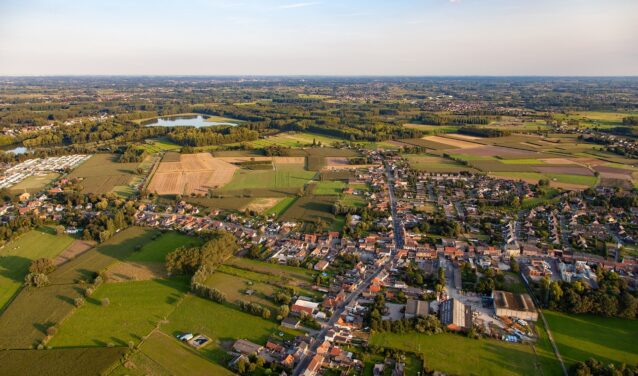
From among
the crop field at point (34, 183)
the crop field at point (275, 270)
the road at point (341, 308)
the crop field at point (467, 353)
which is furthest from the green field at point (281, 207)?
the crop field at point (34, 183)

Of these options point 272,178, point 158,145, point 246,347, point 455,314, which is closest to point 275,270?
point 246,347

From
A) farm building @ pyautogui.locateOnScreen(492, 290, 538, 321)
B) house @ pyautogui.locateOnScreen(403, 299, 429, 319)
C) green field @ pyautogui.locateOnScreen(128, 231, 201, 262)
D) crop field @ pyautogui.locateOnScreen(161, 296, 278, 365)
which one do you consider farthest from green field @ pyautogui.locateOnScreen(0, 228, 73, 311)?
farm building @ pyautogui.locateOnScreen(492, 290, 538, 321)

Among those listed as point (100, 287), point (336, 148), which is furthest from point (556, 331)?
point (336, 148)

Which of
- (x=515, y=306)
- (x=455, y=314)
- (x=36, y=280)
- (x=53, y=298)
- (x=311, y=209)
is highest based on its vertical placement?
(x=311, y=209)

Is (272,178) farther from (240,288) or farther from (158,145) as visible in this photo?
(158,145)

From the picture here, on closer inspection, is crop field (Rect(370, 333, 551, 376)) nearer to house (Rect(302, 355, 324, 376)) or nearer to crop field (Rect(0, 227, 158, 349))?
house (Rect(302, 355, 324, 376))

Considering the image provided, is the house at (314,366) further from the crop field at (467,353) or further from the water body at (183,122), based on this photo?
the water body at (183,122)

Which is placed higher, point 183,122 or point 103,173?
point 183,122
